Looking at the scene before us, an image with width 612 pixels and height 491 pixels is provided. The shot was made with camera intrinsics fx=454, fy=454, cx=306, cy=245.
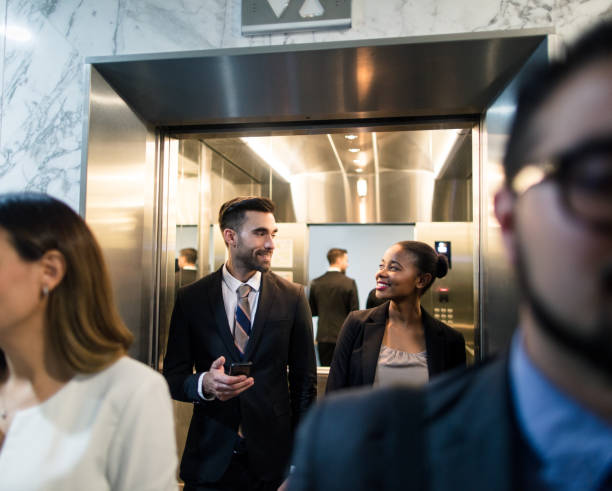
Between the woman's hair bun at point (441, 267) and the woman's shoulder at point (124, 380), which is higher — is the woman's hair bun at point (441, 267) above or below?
above

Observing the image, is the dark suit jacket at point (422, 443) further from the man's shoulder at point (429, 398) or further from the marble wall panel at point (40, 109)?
the marble wall panel at point (40, 109)

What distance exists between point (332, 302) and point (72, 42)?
13.0 ft

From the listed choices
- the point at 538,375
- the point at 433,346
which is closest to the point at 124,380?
the point at 538,375

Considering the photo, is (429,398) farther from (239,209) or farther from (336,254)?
(336,254)

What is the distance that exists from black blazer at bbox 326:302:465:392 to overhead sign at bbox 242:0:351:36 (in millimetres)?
1435

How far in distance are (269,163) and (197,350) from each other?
11.2 ft

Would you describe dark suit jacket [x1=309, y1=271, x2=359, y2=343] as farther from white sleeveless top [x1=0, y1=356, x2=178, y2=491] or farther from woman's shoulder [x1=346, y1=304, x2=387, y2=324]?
white sleeveless top [x1=0, y1=356, x2=178, y2=491]

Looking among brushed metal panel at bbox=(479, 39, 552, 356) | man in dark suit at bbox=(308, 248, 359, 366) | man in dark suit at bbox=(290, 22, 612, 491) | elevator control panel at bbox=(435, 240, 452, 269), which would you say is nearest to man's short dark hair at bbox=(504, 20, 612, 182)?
man in dark suit at bbox=(290, 22, 612, 491)

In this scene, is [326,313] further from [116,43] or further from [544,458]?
[544,458]

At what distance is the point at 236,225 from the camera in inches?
106

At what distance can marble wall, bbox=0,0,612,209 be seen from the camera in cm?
180

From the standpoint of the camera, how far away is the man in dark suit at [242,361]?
7.05ft

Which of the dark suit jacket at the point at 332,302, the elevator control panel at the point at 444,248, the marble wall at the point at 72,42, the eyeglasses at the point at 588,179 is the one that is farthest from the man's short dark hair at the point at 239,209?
the dark suit jacket at the point at 332,302

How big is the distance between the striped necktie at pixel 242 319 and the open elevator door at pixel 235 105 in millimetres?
433
